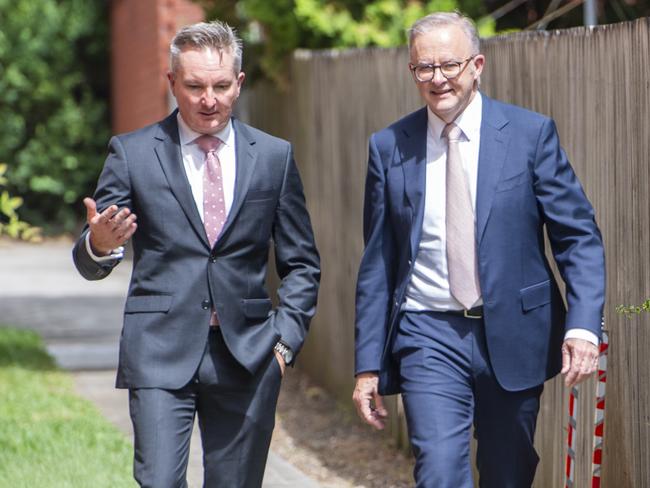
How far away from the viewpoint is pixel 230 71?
448 cm

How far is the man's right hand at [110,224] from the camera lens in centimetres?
426

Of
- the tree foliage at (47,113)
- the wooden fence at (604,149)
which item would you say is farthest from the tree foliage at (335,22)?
the tree foliage at (47,113)

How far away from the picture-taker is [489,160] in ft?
14.8

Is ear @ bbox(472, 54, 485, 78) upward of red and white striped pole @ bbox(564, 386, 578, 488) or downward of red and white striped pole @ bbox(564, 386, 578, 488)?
upward

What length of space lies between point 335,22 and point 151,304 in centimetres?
575

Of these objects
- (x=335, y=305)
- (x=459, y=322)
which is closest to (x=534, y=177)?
(x=459, y=322)

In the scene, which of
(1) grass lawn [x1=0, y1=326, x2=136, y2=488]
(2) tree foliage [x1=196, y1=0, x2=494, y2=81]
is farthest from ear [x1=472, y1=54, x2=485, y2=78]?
(2) tree foliage [x1=196, y1=0, x2=494, y2=81]

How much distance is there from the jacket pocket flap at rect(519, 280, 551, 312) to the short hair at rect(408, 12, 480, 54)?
30.6 inches

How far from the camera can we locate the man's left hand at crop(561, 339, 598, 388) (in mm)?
4234

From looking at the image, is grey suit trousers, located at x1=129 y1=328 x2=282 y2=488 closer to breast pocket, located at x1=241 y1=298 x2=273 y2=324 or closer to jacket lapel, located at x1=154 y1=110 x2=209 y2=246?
breast pocket, located at x1=241 y1=298 x2=273 y2=324

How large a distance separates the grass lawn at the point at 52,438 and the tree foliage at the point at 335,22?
289cm

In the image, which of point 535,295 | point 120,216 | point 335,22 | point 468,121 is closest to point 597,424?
point 535,295

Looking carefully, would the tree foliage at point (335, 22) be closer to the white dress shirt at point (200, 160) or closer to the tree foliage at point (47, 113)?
the white dress shirt at point (200, 160)

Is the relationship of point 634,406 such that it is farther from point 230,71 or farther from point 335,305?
point 335,305
